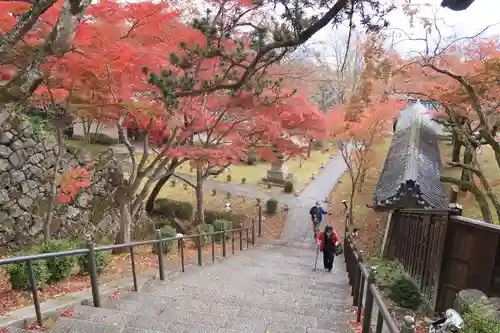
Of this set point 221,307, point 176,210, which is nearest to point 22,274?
point 221,307

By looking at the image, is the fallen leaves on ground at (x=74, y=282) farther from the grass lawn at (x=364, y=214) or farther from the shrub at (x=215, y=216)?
the grass lawn at (x=364, y=214)

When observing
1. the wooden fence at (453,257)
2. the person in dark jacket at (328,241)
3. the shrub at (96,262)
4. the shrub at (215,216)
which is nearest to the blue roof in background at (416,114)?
the shrub at (215,216)

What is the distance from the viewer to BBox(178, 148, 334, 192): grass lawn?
23.8 m

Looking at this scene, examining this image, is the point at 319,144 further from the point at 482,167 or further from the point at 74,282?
the point at 74,282

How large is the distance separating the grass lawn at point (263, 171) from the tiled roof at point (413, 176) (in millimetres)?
7608

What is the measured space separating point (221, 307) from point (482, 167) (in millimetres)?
21651

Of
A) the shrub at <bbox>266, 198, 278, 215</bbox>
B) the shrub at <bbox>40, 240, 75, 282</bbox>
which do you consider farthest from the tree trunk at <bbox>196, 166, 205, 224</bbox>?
the shrub at <bbox>40, 240, 75, 282</bbox>

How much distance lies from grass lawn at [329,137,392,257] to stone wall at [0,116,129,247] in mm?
9543

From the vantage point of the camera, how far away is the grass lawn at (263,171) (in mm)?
23797

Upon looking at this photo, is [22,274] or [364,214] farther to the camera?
[364,214]

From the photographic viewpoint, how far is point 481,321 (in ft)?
10.9

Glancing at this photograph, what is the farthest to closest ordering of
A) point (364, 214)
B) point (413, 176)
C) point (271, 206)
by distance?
point (271, 206) → point (364, 214) → point (413, 176)

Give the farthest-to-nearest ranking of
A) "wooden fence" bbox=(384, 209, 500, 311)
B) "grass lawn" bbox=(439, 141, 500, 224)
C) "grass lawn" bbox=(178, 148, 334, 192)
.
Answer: "grass lawn" bbox=(178, 148, 334, 192) → "grass lawn" bbox=(439, 141, 500, 224) → "wooden fence" bbox=(384, 209, 500, 311)

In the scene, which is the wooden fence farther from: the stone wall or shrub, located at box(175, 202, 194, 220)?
shrub, located at box(175, 202, 194, 220)
